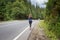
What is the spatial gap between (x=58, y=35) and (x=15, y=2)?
8698 centimetres

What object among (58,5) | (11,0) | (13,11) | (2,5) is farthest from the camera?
(11,0)

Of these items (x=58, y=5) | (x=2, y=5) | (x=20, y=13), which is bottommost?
(x=20, y=13)

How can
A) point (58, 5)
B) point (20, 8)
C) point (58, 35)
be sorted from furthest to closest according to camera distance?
point (20, 8)
point (58, 5)
point (58, 35)

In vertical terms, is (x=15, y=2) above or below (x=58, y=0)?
below

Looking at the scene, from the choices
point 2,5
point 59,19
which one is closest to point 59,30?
point 59,19

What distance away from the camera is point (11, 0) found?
107312mm

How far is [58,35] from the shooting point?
574 inches

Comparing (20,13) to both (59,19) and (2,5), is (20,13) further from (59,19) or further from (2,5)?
(59,19)

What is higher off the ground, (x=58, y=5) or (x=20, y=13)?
(x=58, y=5)

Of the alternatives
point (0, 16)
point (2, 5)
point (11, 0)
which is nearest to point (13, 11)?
point (11, 0)

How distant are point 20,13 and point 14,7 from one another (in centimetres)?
400

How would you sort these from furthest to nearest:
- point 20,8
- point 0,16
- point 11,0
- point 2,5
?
1. point 11,0
2. point 20,8
3. point 2,5
4. point 0,16

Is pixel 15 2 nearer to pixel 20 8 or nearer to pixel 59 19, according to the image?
pixel 20 8

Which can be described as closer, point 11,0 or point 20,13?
point 20,13
